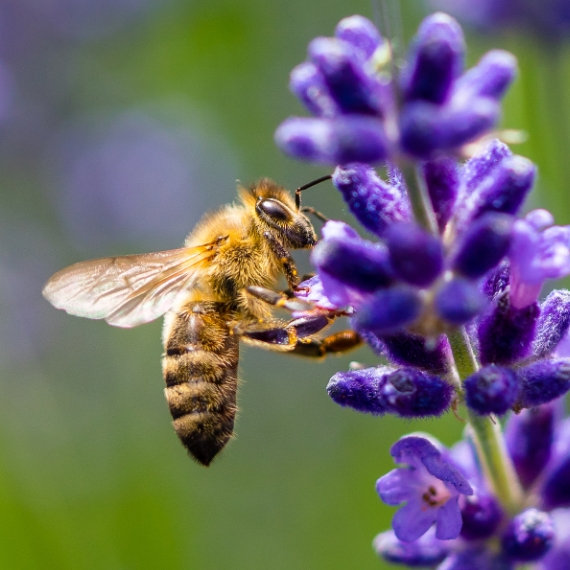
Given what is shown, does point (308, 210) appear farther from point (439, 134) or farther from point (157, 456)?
point (157, 456)

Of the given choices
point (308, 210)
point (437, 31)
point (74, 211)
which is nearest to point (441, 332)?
point (437, 31)

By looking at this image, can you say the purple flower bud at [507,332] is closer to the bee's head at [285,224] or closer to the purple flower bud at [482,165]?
the purple flower bud at [482,165]

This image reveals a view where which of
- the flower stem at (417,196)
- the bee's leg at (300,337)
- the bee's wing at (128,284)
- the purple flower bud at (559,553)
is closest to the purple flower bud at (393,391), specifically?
the flower stem at (417,196)

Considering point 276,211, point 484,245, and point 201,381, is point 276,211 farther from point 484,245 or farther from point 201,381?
point 484,245

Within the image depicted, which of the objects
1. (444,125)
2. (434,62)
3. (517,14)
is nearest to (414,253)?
(444,125)

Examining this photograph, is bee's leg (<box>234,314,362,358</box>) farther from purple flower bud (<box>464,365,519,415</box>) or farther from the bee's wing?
purple flower bud (<box>464,365,519,415</box>)

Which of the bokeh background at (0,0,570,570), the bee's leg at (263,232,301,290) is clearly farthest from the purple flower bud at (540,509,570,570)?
the bokeh background at (0,0,570,570)
